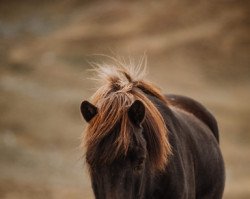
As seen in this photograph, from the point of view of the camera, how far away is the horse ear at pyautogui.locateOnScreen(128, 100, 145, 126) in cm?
514

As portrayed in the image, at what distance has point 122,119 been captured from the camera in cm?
516

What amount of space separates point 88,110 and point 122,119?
0.32 m

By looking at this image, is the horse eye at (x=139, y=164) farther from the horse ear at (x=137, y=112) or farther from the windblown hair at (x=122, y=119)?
the horse ear at (x=137, y=112)

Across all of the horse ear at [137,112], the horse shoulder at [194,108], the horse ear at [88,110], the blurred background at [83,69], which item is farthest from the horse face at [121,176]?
the blurred background at [83,69]

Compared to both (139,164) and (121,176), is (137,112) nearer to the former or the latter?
(139,164)

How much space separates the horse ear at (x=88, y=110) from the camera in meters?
5.22

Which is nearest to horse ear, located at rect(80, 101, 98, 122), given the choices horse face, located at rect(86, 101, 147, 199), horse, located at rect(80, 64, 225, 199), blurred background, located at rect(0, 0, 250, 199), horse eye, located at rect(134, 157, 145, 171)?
horse, located at rect(80, 64, 225, 199)

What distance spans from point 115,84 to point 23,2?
53535 mm

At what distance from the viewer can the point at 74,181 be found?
26.1 m

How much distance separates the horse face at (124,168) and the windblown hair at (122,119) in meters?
0.03

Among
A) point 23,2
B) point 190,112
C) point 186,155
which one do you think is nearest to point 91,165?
point 186,155

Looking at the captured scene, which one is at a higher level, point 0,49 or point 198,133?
point 0,49

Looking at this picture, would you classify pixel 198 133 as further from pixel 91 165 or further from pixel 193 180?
pixel 91 165

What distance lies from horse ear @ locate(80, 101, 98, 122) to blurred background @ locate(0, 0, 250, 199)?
16312mm
